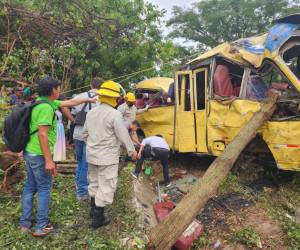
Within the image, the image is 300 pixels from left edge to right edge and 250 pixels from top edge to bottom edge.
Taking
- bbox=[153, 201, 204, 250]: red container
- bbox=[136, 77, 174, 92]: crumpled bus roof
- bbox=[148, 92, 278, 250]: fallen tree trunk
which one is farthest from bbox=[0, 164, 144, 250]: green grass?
bbox=[136, 77, 174, 92]: crumpled bus roof

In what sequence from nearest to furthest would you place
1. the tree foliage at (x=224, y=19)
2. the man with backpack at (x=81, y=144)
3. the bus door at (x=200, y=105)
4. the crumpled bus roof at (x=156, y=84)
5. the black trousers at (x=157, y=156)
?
1. the man with backpack at (x=81, y=144)
2. the black trousers at (x=157, y=156)
3. the bus door at (x=200, y=105)
4. the crumpled bus roof at (x=156, y=84)
5. the tree foliage at (x=224, y=19)

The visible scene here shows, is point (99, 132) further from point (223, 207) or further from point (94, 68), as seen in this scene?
point (94, 68)

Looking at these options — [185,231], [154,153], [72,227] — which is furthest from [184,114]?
[72,227]

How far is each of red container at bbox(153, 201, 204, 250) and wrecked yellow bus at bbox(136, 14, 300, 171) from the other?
175 cm

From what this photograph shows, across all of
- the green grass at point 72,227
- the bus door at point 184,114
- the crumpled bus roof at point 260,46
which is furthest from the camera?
the bus door at point 184,114

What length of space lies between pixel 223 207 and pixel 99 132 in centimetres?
252

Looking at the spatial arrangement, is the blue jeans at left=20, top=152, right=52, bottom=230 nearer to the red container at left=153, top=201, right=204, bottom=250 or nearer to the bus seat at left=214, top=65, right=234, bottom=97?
the red container at left=153, top=201, right=204, bottom=250

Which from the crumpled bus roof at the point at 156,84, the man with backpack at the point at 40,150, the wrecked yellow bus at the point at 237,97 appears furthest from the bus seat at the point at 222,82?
the man with backpack at the point at 40,150

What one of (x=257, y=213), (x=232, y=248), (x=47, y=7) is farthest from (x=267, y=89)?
(x=47, y=7)

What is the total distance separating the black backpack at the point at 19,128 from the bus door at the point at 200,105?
3.60 metres

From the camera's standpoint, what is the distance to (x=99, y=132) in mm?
3822

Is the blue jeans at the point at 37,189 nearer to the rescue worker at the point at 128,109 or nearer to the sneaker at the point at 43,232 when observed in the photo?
the sneaker at the point at 43,232

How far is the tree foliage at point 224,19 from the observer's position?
56.4ft

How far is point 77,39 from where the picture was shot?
30.1 ft
